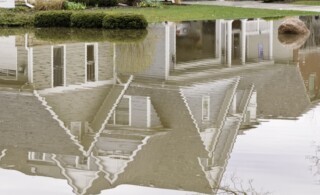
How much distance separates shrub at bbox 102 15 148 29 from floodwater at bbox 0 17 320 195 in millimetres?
6300

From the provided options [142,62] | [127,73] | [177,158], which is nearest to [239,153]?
[177,158]

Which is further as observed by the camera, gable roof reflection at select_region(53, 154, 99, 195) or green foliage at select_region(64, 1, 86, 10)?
green foliage at select_region(64, 1, 86, 10)

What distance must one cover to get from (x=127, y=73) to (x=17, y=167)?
12.3 metres

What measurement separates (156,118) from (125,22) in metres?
24.5

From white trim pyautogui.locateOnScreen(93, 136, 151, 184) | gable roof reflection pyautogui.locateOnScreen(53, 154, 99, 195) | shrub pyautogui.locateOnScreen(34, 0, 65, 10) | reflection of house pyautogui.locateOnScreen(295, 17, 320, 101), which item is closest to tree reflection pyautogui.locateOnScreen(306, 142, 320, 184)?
white trim pyautogui.locateOnScreen(93, 136, 151, 184)

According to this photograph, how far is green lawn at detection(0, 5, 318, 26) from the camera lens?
45.1m

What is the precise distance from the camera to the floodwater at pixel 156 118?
1303 centimetres

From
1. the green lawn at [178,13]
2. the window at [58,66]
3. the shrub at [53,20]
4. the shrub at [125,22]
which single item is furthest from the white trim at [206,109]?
the green lawn at [178,13]

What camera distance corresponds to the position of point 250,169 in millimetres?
13727

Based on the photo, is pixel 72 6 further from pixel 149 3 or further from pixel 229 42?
pixel 229 42

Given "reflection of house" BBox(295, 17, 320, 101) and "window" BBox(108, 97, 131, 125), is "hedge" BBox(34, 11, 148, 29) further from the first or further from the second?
"window" BBox(108, 97, 131, 125)

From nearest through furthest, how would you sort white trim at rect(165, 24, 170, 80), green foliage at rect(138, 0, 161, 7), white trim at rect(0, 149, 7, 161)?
white trim at rect(0, 149, 7, 161) → white trim at rect(165, 24, 170, 80) → green foliage at rect(138, 0, 161, 7)

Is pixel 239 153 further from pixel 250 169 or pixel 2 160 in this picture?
pixel 2 160

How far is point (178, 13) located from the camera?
52000 millimetres
